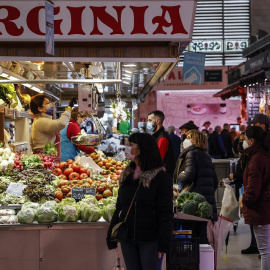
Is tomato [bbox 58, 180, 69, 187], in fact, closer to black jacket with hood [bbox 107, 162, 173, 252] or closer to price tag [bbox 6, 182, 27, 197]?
price tag [bbox 6, 182, 27, 197]

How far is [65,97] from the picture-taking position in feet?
59.0

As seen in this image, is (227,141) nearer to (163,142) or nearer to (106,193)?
(163,142)

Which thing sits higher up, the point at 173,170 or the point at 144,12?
the point at 144,12

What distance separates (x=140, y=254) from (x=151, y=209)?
1.23 ft

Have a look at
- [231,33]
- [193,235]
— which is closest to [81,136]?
[193,235]

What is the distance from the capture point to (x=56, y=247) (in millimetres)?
4828

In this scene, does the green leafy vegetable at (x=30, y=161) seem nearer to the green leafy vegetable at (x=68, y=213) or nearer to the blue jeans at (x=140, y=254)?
the green leafy vegetable at (x=68, y=213)

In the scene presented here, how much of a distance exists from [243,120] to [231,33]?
713cm

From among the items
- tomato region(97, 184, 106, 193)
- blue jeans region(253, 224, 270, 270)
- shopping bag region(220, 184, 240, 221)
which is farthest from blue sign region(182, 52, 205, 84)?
blue jeans region(253, 224, 270, 270)

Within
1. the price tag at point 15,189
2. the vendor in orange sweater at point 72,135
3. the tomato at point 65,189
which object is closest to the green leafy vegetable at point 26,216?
the price tag at point 15,189

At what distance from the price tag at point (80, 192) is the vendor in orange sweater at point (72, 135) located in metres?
3.54

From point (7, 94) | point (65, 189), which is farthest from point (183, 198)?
point (7, 94)

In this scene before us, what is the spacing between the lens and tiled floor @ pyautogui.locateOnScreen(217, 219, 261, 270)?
6.98 meters

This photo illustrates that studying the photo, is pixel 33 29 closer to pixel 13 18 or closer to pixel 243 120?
pixel 13 18
